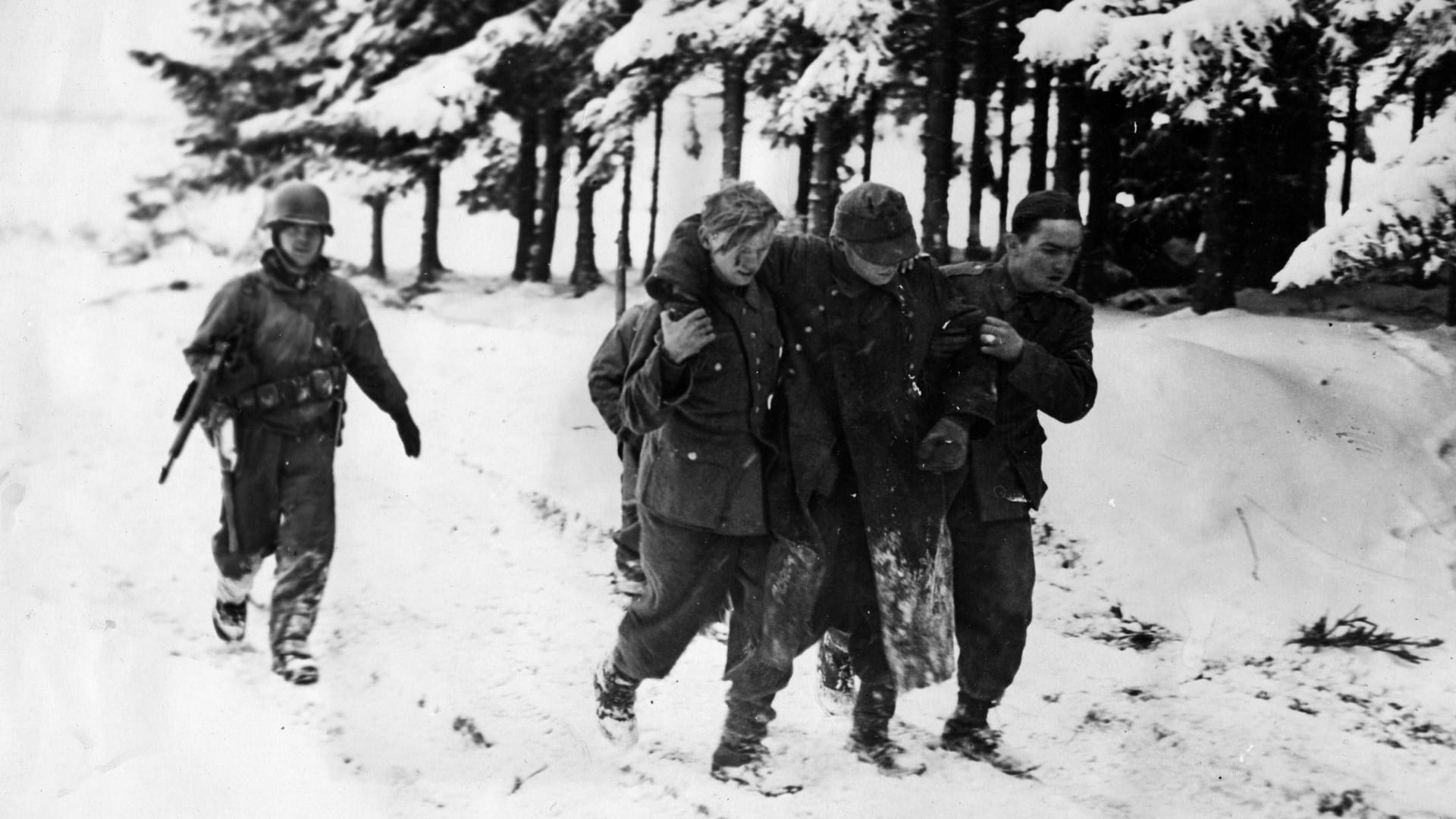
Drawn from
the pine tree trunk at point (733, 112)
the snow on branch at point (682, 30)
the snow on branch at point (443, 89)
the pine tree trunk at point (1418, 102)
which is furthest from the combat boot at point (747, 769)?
the pine tree trunk at point (1418, 102)

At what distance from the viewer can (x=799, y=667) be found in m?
3.95

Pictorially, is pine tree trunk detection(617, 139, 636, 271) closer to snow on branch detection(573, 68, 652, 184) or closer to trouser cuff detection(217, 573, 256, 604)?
snow on branch detection(573, 68, 652, 184)

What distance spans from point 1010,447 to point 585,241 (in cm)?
204

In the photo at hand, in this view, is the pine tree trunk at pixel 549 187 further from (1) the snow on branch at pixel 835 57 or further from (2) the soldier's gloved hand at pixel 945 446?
(2) the soldier's gloved hand at pixel 945 446

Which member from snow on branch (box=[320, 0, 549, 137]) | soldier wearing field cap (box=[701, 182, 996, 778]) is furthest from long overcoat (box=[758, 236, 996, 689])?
snow on branch (box=[320, 0, 549, 137])

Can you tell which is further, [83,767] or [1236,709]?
[83,767]

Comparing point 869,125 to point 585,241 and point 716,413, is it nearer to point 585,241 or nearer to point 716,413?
point 585,241

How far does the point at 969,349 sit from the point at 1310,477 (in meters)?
1.28

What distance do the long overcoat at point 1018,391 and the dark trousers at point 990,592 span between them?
0.06 meters

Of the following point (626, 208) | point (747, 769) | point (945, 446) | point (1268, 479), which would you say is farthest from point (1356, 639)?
point (626, 208)

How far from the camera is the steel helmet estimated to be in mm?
3805

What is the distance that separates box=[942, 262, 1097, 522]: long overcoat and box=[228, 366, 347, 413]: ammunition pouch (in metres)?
2.22

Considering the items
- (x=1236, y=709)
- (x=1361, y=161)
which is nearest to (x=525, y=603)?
(x=1236, y=709)

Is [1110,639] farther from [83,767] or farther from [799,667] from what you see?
[83,767]
